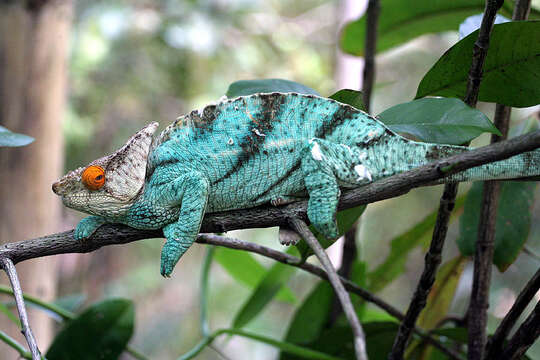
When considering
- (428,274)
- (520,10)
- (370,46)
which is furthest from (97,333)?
(520,10)

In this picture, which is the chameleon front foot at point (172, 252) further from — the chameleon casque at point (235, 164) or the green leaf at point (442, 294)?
the green leaf at point (442, 294)

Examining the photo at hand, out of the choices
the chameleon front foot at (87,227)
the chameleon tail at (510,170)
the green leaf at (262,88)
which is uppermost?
the green leaf at (262,88)

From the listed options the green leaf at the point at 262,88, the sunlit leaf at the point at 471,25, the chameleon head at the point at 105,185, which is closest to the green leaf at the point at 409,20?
the sunlit leaf at the point at 471,25

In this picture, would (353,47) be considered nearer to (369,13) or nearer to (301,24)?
(369,13)

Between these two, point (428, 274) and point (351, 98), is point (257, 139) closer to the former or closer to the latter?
point (351, 98)

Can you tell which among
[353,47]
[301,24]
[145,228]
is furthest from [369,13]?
[301,24]

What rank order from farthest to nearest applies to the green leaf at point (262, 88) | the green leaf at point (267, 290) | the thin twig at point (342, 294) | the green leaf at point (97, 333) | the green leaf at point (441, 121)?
1. the green leaf at point (267, 290)
2. the green leaf at point (97, 333)
3. the green leaf at point (262, 88)
4. the green leaf at point (441, 121)
5. the thin twig at point (342, 294)
